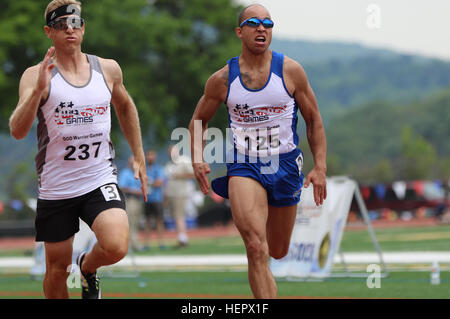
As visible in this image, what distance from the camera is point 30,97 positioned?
20.9 feet

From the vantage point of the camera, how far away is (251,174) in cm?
732

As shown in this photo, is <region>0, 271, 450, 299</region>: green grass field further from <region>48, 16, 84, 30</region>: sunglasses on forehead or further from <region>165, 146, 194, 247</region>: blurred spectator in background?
<region>165, 146, 194, 247</region>: blurred spectator in background

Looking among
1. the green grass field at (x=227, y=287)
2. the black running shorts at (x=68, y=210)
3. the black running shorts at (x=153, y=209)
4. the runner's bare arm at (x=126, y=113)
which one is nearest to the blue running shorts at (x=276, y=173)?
the runner's bare arm at (x=126, y=113)

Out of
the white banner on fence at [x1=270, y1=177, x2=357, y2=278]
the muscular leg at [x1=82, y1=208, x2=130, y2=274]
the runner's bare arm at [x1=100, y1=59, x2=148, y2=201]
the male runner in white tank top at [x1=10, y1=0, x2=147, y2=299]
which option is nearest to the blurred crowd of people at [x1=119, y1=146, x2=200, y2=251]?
the white banner on fence at [x1=270, y1=177, x2=357, y2=278]

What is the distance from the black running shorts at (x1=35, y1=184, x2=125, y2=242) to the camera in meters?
6.94

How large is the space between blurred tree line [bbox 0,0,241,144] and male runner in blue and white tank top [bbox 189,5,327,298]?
3051cm

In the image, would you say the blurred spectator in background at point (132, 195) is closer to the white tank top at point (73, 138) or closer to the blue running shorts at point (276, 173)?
the blue running shorts at point (276, 173)

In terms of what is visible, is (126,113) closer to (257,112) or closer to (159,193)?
(257,112)

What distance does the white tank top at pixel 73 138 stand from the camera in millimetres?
6754

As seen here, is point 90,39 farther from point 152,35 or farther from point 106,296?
point 106,296

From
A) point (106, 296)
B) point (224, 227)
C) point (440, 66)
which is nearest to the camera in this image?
point (106, 296)

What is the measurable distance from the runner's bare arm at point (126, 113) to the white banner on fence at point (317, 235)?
15.7 feet
